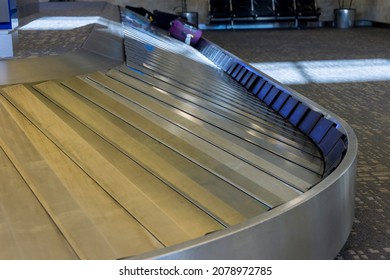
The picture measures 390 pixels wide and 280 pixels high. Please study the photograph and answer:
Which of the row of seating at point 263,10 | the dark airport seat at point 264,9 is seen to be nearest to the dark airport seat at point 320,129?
the row of seating at point 263,10

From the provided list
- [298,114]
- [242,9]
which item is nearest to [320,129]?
[298,114]

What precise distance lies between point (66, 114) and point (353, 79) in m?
4.91

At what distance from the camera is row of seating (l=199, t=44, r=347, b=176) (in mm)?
2588

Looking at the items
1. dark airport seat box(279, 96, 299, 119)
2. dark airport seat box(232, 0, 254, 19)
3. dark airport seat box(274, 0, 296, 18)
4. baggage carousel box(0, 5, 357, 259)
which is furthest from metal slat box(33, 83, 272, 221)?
dark airport seat box(274, 0, 296, 18)

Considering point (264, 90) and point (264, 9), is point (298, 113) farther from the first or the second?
point (264, 9)

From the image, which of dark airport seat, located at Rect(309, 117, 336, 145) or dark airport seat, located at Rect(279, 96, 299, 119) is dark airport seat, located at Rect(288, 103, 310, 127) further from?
dark airport seat, located at Rect(309, 117, 336, 145)

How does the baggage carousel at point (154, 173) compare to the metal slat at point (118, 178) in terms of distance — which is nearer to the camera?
the baggage carousel at point (154, 173)

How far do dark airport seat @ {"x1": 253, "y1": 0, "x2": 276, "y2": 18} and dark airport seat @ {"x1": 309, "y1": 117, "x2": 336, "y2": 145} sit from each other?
39.4 ft

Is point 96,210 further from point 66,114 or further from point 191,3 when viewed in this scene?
point 191,3

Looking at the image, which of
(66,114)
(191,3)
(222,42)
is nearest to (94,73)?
(66,114)

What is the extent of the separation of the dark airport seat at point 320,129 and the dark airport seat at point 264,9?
1201cm

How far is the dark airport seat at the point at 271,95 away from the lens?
13.0 feet

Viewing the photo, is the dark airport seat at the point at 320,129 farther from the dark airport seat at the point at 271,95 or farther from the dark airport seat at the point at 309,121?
the dark airport seat at the point at 271,95

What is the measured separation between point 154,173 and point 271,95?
90.7 inches
